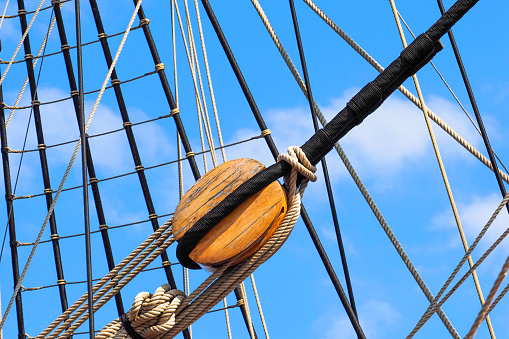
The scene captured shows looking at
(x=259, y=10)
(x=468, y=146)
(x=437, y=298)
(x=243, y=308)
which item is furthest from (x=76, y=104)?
(x=437, y=298)

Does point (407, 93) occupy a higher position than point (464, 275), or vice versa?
point (407, 93)

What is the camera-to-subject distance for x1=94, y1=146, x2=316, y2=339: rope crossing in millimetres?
2168

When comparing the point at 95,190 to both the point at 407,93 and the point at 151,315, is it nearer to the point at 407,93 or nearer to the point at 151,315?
the point at 407,93

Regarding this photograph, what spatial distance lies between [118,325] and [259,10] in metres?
1.70

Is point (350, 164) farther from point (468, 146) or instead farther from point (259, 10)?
point (259, 10)

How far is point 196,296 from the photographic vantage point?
2248 millimetres

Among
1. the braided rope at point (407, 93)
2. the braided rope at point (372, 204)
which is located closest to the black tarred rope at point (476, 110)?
the braided rope at point (407, 93)

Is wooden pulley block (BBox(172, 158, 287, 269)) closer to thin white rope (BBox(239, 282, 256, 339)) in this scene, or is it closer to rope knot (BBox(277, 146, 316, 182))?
rope knot (BBox(277, 146, 316, 182))

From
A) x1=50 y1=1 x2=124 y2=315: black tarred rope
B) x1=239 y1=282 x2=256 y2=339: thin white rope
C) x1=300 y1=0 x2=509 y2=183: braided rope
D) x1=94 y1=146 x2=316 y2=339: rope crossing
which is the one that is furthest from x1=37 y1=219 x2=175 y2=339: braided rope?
x1=50 y1=1 x2=124 y2=315: black tarred rope

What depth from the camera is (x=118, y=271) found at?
2453 millimetres

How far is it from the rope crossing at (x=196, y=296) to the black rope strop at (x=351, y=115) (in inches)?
1.8

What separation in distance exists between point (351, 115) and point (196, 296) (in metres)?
0.72

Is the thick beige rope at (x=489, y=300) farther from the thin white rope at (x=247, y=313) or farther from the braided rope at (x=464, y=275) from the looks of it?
the thin white rope at (x=247, y=313)

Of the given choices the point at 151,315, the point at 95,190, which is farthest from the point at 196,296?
the point at 95,190
